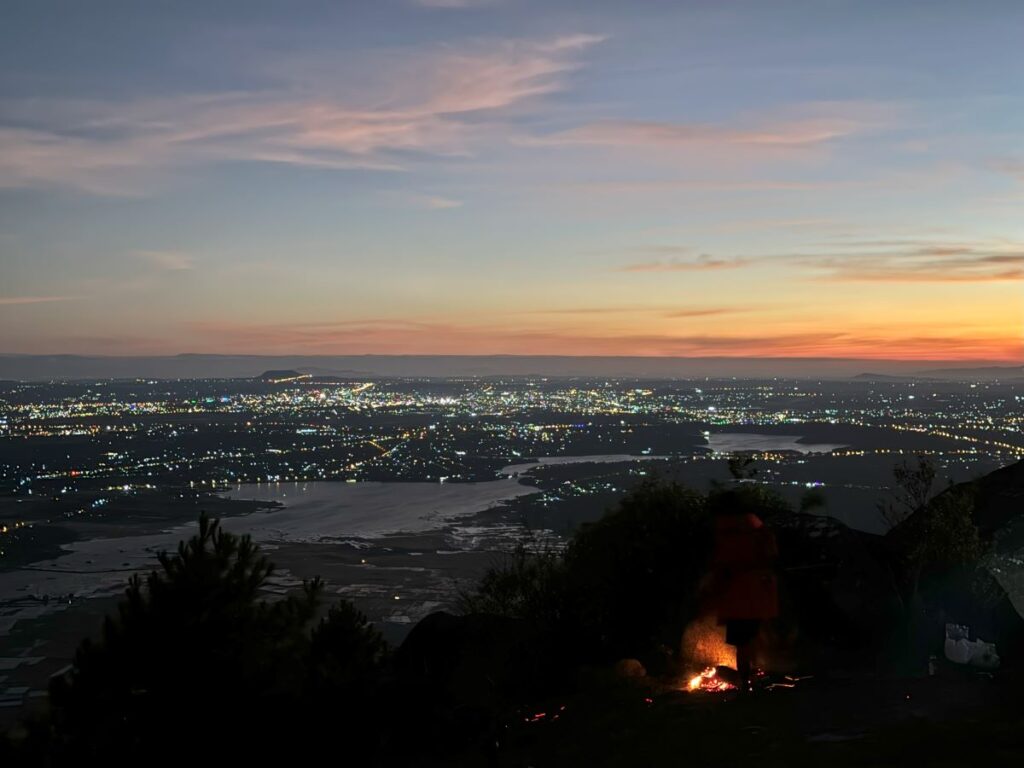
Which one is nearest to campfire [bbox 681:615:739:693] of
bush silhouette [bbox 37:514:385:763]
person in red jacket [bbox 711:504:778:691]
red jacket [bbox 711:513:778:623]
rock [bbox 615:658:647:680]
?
person in red jacket [bbox 711:504:778:691]

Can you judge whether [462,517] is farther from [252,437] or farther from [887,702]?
[252,437]

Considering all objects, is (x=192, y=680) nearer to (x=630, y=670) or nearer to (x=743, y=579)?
(x=630, y=670)

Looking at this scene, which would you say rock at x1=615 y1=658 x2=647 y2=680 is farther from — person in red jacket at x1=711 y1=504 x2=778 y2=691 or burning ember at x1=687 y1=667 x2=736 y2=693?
person in red jacket at x1=711 y1=504 x2=778 y2=691

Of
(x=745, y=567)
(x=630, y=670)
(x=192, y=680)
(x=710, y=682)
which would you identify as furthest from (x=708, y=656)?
(x=192, y=680)

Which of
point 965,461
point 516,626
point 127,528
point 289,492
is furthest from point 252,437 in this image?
point 516,626

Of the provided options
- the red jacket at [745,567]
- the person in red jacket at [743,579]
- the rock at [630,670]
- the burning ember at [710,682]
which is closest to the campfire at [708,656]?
the burning ember at [710,682]

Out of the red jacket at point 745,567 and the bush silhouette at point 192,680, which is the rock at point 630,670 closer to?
the red jacket at point 745,567

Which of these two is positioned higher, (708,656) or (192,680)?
(708,656)
